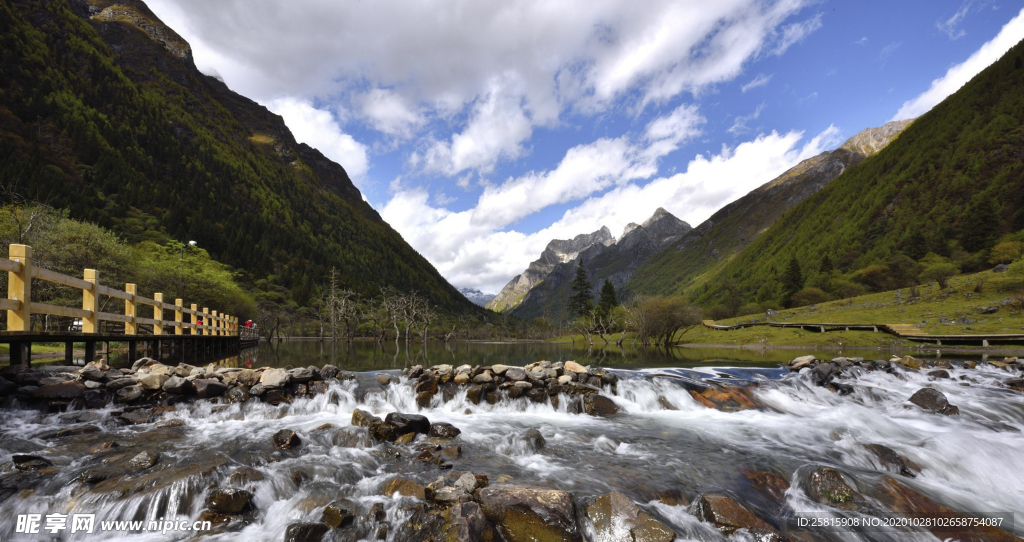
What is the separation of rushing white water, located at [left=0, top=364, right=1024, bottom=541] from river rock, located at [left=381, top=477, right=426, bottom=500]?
0.17 metres

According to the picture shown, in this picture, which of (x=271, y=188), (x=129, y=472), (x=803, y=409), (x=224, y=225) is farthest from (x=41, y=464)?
(x=271, y=188)

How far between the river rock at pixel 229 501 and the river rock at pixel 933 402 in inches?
792

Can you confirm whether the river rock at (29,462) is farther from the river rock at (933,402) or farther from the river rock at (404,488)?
the river rock at (933,402)

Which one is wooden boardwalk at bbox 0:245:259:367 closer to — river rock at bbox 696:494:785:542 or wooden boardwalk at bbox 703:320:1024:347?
river rock at bbox 696:494:785:542

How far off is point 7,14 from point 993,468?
228 meters

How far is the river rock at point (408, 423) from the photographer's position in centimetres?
973

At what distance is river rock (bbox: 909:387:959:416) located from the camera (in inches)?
522

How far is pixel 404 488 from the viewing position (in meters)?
6.68

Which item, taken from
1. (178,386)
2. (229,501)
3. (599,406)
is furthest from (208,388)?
(599,406)

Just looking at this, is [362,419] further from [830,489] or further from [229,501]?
[830,489]

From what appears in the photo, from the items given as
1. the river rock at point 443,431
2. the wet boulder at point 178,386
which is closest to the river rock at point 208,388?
the wet boulder at point 178,386

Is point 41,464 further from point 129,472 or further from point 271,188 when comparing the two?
point 271,188

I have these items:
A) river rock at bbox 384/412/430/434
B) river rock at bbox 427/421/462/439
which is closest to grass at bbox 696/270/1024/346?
river rock at bbox 427/421/462/439

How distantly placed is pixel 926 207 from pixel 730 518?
168 metres
